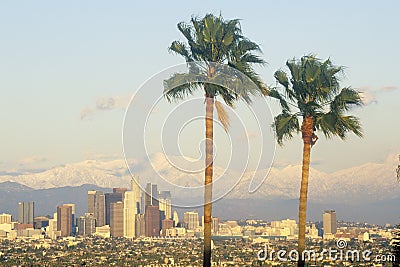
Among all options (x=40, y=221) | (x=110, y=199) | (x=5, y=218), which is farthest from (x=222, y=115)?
(x=5, y=218)

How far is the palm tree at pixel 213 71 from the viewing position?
26438 millimetres

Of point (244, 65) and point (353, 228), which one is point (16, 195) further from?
point (244, 65)

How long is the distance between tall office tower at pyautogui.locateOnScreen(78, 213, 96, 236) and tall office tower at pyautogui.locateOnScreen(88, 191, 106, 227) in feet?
6.82

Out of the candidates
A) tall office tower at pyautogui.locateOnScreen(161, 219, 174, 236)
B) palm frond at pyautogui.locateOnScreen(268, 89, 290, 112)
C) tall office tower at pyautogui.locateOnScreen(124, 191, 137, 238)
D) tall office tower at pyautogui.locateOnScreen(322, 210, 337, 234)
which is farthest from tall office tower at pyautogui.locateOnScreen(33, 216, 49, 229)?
palm frond at pyautogui.locateOnScreen(268, 89, 290, 112)

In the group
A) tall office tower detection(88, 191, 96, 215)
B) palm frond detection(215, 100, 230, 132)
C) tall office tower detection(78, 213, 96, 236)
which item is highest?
palm frond detection(215, 100, 230, 132)

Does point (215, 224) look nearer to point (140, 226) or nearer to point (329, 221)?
point (329, 221)

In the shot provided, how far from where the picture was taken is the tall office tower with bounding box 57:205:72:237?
12225 centimetres

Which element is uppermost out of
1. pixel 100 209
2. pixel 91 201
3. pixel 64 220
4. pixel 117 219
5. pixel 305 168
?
pixel 305 168

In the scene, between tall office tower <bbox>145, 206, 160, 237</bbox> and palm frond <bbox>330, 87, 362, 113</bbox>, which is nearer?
palm frond <bbox>330, 87, 362, 113</bbox>

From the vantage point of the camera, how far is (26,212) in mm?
128250

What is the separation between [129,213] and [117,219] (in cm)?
1179

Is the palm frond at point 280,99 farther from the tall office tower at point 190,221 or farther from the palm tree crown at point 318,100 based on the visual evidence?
the tall office tower at point 190,221

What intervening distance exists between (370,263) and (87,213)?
85.5 m

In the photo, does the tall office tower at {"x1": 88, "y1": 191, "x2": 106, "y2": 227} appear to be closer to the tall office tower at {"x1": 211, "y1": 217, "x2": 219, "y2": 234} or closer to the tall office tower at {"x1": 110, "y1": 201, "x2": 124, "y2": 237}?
the tall office tower at {"x1": 110, "y1": 201, "x2": 124, "y2": 237}
